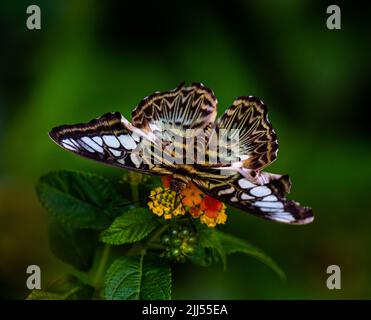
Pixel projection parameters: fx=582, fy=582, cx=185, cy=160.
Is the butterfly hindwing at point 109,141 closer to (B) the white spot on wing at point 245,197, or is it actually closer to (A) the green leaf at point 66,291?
(B) the white spot on wing at point 245,197

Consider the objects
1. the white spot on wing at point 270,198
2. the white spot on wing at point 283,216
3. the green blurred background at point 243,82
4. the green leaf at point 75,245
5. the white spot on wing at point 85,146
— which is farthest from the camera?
the green blurred background at point 243,82

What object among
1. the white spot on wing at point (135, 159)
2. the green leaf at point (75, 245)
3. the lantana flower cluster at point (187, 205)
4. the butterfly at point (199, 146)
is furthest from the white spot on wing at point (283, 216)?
the green leaf at point (75, 245)

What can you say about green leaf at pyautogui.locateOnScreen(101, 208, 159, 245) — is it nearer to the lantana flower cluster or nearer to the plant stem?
the lantana flower cluster

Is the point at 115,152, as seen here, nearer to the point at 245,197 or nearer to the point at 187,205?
the point at 187,205

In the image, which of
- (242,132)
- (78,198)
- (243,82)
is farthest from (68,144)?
(243,82)

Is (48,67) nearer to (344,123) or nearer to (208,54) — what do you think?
(208,54)

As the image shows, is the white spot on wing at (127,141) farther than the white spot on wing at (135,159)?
Yes

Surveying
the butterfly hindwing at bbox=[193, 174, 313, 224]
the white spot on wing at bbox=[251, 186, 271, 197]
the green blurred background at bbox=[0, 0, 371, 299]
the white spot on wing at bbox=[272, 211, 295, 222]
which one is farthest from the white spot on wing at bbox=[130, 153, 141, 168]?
the green blurred background at bbox=[0, 0, 371, 299]
